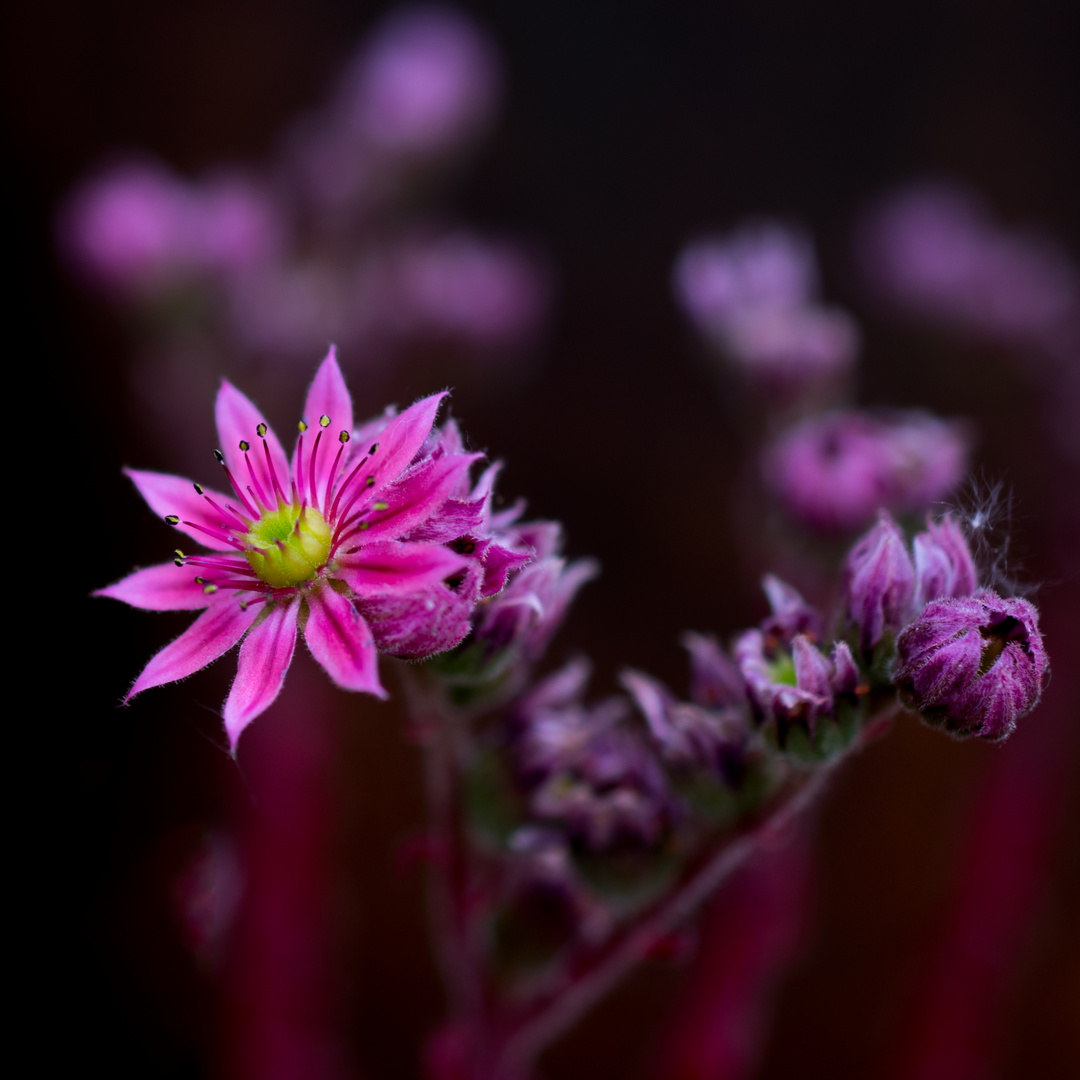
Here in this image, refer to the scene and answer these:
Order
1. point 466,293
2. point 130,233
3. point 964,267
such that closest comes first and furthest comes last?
point 130,233, point 466,293, point 964,267

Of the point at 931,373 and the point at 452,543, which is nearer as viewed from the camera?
the point at 452,543

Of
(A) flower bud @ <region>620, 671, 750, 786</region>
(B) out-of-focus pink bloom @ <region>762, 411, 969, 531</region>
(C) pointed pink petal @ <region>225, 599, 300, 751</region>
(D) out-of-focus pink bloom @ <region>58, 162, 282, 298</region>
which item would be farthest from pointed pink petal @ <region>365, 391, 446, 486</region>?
(D) out-of-focus pink bloom @ <region>58, 162, 282, 298</region>

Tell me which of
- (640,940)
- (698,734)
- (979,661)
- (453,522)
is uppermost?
(453,522)

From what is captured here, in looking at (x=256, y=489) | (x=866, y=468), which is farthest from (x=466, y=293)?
(x=256, y=489)

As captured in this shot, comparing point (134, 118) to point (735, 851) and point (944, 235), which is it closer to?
point (944, 235)

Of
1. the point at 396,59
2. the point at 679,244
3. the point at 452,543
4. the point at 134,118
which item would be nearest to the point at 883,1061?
the point at 452,543

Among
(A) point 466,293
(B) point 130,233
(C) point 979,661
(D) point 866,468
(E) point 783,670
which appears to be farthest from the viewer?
(A) point 466,293

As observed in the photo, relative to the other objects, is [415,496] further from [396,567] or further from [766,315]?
[766,315]
